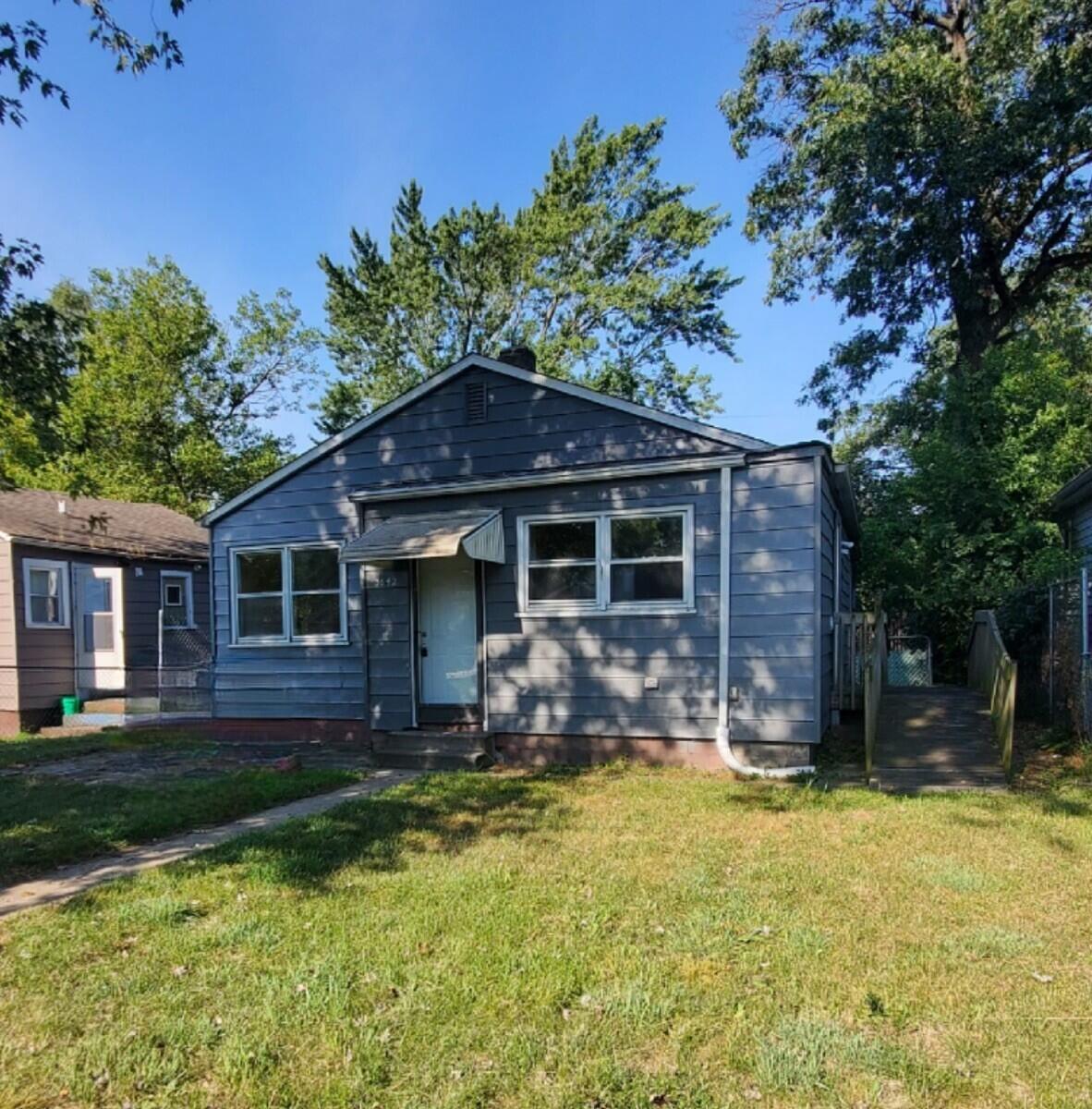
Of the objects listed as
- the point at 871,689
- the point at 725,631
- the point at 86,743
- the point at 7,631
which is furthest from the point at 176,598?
the point at 871,689

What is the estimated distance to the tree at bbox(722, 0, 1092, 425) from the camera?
14.4 meters

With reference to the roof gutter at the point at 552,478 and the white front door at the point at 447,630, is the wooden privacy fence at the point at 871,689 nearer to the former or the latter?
the roof gutter at the point at 552,478

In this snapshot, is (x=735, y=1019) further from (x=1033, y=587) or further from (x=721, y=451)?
(x=1033, y=587)

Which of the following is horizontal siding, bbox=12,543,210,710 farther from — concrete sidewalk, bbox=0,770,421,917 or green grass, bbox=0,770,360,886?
concrete sidewalk, bbox=0,770,421,917

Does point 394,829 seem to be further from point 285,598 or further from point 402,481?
point 285,598

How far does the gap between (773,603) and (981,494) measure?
333 inches

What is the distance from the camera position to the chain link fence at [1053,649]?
8391 mm

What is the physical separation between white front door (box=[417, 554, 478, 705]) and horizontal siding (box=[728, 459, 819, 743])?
3.06 meters

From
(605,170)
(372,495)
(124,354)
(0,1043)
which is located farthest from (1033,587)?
(124,354)

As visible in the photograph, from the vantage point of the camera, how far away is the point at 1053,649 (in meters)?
9.71

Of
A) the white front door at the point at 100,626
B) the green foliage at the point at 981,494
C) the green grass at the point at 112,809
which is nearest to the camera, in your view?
the green grass at the point at 112,809

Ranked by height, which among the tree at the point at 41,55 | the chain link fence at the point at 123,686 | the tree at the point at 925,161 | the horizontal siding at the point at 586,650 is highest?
the tree at the point at 925,161

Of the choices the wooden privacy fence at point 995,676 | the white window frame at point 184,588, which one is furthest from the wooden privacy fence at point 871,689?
the white window frame at point 184,588

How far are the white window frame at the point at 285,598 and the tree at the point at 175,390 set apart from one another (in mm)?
12915
